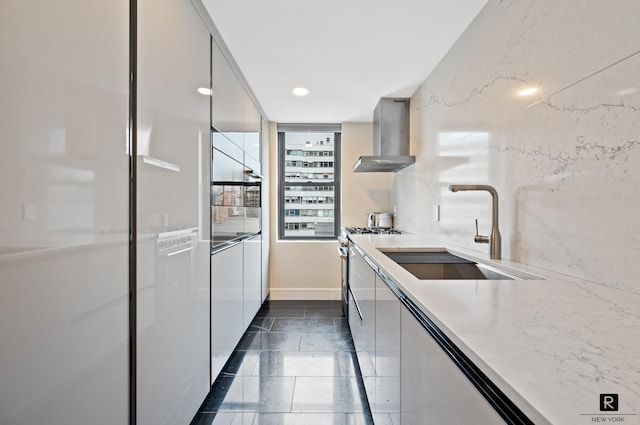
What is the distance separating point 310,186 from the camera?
183 inches

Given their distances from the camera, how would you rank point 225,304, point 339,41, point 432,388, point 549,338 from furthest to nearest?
point 225,304 → point 339,41 → point 432,388 → point 549,338

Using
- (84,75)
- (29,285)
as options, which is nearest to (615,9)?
(84,75)

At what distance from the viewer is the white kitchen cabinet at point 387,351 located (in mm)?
1232

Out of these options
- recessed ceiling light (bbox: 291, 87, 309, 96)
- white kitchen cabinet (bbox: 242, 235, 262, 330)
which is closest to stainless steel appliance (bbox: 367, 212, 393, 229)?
white kitchen cabinet (bbox: 242, 235, 262, 330)

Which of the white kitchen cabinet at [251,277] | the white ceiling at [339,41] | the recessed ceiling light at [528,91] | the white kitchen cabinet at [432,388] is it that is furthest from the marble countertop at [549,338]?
the white kitchen cabinet at [251,277]

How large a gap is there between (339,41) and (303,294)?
3132 mm

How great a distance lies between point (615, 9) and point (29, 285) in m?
1.78

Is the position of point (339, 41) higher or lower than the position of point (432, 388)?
higher

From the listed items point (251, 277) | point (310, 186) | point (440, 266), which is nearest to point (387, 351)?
point (440, 266)

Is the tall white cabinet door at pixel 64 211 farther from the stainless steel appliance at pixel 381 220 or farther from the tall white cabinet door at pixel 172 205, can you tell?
the stainless steel appliance at pixel 381 220

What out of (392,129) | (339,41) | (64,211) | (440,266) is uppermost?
(339,41)

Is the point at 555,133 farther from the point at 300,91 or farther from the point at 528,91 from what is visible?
the point at 300,91

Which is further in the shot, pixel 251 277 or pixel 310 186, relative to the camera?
pixel 310 186

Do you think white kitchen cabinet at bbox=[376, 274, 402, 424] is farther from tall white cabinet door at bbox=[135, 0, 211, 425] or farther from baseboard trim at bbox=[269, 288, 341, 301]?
baseboard trim at bbox=[269, 288, 341, 301]
